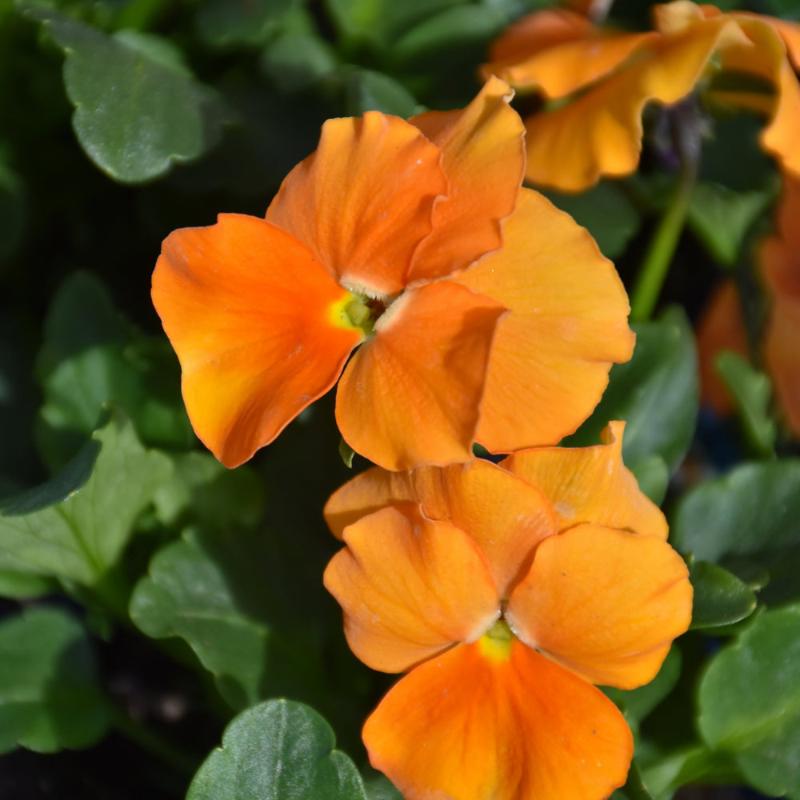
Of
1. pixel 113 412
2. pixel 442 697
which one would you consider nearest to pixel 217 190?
pixel 113 412

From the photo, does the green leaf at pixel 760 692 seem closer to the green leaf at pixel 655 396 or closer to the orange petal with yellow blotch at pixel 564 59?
the green leaf at pixel 655 396

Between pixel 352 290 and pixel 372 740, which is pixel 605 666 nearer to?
pixel 372 740

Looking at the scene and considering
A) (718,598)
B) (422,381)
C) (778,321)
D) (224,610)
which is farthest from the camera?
(778,321)

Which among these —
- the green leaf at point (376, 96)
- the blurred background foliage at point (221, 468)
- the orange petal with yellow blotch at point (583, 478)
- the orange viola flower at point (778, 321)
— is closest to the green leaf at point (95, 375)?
the blurred background foliage at point (221, 468)

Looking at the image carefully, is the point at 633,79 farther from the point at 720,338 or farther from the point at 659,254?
the point at 720,338

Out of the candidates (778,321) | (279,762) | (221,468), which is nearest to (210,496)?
(221,468)

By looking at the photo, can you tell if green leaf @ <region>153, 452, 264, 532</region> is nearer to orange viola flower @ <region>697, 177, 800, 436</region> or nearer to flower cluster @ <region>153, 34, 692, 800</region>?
flower cluster @ <region>153, 34, 692, 800</region>
